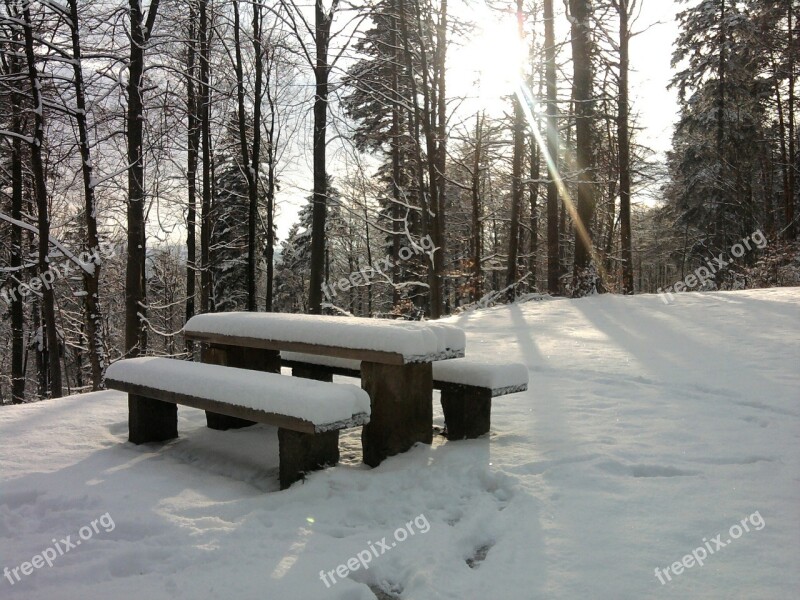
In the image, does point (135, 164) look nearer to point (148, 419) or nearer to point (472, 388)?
point (148, 419)

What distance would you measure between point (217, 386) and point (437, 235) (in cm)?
822

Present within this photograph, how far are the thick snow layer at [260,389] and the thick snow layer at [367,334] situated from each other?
285 millimetres

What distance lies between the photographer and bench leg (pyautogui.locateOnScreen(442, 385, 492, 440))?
379 cm

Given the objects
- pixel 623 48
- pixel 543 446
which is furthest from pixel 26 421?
pixel 623 48

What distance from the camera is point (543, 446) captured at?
3461 millimetres

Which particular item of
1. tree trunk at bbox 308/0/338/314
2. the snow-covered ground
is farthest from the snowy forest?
the snow-covered ground

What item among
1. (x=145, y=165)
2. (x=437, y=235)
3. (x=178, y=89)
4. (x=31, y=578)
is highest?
(x=178, y=89)

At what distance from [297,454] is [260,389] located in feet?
1.39

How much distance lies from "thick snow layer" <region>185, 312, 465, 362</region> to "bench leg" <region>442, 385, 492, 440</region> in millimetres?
403

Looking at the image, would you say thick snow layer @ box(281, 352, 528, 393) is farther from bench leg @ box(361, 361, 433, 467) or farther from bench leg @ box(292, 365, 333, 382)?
bench leg @ box(292, 365, 333, 382)

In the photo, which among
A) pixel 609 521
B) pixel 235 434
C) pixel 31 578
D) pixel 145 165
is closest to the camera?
pixel 31 578

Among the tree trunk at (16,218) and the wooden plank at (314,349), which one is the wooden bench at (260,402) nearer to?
the wooden plank at (314,349)

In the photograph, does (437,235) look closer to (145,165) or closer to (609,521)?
(145,165)

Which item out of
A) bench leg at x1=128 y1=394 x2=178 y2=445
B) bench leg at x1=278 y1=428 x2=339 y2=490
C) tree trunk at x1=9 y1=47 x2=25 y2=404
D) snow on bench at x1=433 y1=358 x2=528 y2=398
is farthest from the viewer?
tree trunk at x1=9 y1=47 x2=25 y2=404
